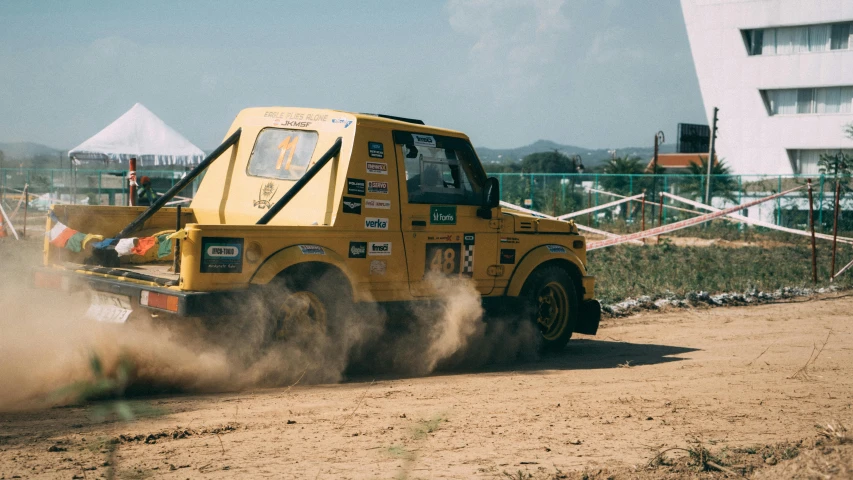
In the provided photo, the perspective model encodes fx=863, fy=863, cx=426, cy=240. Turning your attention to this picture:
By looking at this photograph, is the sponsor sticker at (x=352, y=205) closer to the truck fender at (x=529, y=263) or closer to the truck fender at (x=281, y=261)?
the truck fender at (x=281, y=261)

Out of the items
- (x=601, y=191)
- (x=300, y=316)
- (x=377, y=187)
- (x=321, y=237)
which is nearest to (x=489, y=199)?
(x=377, y=187)

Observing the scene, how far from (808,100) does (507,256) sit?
42165mm

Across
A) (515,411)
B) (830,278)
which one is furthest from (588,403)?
(830,278)

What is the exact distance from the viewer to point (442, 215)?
839 centimetres

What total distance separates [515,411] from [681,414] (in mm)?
1224

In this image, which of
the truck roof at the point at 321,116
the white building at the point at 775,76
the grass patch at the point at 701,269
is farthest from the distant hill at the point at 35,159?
the white building at the point at 775,76

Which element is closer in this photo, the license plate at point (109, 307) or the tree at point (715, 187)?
the license plate at point (109, 307)

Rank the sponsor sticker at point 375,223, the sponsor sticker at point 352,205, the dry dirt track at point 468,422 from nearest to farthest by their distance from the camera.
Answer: the dry dirt track at point 468,422 → the sponsor sticker at point 352,205 → the sponsor sticker at point 375,223

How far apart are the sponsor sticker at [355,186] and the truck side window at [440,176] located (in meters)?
0.59

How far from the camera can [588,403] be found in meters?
6.73

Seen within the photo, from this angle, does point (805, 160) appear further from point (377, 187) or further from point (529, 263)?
point (377, 187)

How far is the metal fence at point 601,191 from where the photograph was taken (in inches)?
1258

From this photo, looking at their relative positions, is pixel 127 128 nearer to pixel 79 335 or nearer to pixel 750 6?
pixel 79 335

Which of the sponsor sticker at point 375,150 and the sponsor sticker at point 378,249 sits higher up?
the sponsor sticker at point 375,150
